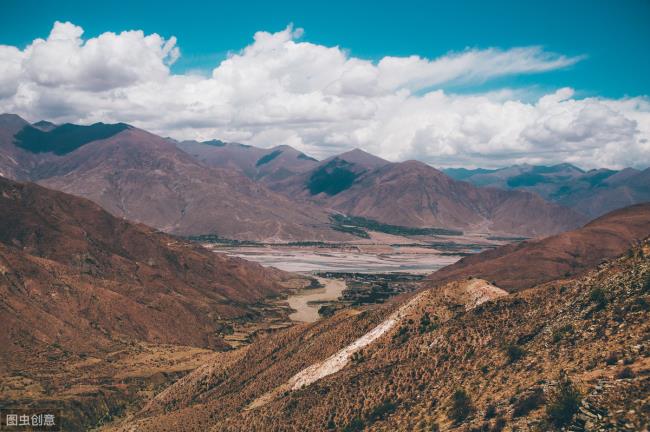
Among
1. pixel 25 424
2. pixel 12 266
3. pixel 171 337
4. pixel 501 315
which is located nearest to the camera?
Answer: pixel 501 315

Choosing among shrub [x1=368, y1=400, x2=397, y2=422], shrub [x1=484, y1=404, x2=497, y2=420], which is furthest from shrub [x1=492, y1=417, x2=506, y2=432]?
shrub [x1=368, y1=400, x2=397, y2=422]

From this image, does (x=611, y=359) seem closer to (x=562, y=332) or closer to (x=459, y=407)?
(x=562, y=332)

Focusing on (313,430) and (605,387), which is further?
(313,430)

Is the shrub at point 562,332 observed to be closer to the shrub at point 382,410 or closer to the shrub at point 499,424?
the shrub at point 499,424

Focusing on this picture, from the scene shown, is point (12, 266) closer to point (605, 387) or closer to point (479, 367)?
point (479, 367)

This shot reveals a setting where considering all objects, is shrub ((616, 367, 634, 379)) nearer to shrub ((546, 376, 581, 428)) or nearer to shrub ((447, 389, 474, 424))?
shrub ((546, 376, 581, 428))

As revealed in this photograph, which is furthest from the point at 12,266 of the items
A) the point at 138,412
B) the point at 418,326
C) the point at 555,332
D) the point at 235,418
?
the point at 555,332
